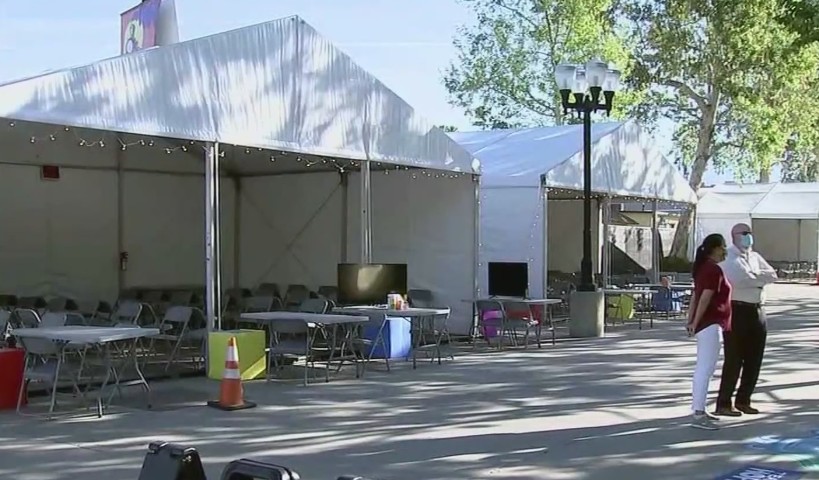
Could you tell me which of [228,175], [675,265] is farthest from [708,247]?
[675,265]

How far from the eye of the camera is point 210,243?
984 cm

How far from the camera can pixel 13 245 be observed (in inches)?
533

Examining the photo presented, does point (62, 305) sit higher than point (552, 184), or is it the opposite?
point (552, 184)

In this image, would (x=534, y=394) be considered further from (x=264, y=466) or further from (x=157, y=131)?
(x=264, y=466)

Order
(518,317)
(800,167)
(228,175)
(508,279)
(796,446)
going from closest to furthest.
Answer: (796,446) < (518,317) < (508,279) < (228,175) < (800,167)

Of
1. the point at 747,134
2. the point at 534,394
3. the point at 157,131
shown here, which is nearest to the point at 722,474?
the point at 534,394

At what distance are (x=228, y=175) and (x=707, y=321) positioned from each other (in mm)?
10561

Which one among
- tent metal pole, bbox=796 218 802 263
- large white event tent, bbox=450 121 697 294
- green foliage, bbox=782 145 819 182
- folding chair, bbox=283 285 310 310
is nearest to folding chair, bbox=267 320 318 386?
folding chair, bbox=283 285 310 310

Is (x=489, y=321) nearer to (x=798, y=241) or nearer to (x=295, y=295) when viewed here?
(x=295, y=295)

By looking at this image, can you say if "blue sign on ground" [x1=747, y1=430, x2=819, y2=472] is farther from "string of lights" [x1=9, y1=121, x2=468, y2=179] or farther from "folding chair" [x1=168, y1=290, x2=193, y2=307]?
"folding chair" [x1=168, y1=290, x2=193, y2=307]

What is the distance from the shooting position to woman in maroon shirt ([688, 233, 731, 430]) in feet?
24.6

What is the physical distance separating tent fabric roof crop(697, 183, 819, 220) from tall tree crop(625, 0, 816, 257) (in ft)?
10.4

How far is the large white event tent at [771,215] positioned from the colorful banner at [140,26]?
2181cm

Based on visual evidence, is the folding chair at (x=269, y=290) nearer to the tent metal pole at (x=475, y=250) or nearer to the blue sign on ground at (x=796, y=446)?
the tent metal pole at (x=475, y=250)
